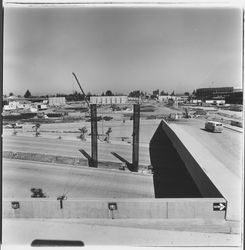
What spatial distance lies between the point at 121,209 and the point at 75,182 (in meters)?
5.10

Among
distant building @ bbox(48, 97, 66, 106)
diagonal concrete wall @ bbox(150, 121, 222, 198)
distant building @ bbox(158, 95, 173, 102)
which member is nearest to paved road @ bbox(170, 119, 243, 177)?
diagonal concrete wall @ bbox(150, 121, 222, 198)

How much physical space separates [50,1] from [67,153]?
43.8 feet

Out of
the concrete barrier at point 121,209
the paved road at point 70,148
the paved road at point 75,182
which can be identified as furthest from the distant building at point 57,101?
the concrete barrier at point 121,209

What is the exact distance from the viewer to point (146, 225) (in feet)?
19.0

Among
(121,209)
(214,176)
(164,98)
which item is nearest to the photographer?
(121,209)

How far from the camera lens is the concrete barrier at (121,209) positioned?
19.4 ft

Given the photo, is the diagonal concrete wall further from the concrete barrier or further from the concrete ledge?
the concrete barrier

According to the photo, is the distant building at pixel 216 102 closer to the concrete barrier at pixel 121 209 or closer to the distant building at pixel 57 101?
the concrete barrier at pixel 121 209

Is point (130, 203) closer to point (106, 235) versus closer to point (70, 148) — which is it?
point (106, 235)

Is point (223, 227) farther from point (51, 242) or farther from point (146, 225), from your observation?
point (51, 242)

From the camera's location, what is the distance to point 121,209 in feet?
19.6

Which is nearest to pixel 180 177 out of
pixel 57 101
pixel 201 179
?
pixel 201 179

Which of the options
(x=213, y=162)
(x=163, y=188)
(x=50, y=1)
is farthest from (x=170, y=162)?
(x=50, y=1)

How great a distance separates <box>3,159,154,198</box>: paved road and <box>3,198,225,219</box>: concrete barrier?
341 cm
